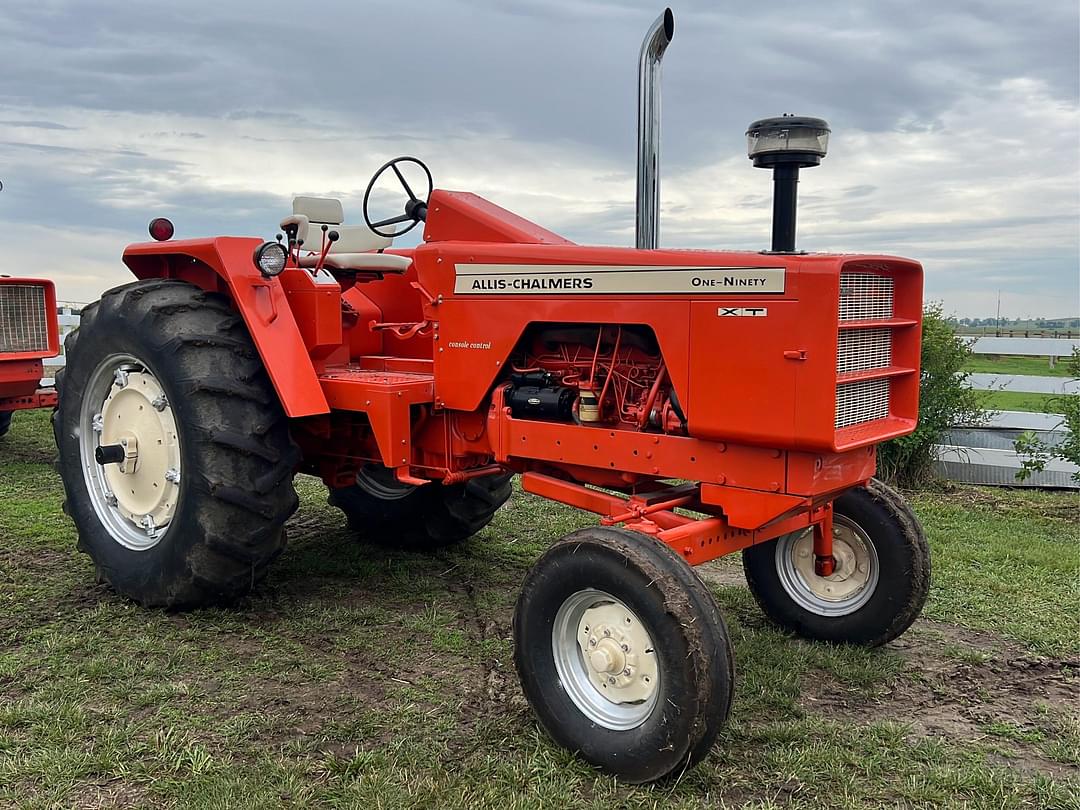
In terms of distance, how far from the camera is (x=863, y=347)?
10.9 ft

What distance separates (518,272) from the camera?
3.67 meters

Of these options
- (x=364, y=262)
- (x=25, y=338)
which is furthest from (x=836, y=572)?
(x=25, y=338)

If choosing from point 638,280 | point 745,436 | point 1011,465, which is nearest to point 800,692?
point 745,436

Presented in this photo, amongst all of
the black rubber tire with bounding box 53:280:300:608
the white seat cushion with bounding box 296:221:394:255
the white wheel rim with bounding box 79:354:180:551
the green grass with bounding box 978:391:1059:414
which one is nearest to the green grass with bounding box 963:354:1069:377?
the green grass with bounding box 978:391:1059:414

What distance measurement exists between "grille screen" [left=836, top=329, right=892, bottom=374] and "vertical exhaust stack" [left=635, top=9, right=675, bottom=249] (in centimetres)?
84

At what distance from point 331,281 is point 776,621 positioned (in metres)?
2.51

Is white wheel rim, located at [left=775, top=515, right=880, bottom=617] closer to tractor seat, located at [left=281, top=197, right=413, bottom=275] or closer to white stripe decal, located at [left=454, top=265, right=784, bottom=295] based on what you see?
white stripe decal, located at [left=454, top=265, right=784, bottom=295]

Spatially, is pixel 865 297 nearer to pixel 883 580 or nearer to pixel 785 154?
pixel 785 154

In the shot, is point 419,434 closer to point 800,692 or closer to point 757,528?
point 757,528

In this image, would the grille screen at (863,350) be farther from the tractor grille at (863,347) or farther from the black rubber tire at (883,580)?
the black rubber tire at (883,580)

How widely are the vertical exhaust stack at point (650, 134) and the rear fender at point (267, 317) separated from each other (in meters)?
1.51

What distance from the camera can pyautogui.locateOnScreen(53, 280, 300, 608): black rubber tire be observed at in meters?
3.90

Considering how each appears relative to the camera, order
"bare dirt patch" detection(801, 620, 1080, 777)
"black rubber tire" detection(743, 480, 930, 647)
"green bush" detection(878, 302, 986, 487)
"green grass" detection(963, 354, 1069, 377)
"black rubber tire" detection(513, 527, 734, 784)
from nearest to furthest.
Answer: "black rubber tire" detection(513, 527, 734, 784)
"bare dirt patch" detection(801, 620, 1080, 777)
"black rubber tire" detection(743, 480, 930, 647)
"green bush" detection(878, 302, 986, 487)
"green grass" detection(963, 354, 1069, 377)

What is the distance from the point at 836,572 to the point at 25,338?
6869mm
